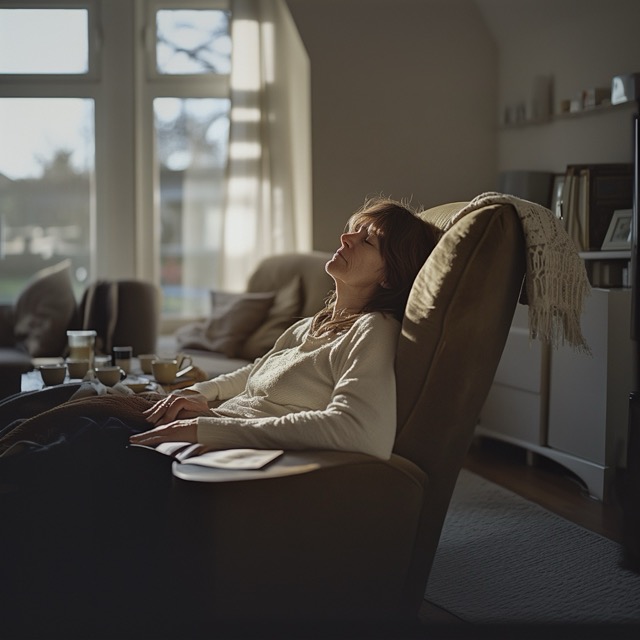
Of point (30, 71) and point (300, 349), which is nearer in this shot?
point (300, 349)

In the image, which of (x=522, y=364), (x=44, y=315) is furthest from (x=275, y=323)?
(x=44, y=315)

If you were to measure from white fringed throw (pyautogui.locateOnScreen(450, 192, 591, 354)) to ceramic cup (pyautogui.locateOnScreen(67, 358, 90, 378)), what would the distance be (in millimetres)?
1489

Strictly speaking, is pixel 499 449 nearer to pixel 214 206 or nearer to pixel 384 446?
pixel 214 206

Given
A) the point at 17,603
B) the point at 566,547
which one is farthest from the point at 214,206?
the point at 17,603

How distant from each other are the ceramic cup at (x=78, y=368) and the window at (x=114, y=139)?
7.67 ft

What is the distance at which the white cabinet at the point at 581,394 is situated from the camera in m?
3.36

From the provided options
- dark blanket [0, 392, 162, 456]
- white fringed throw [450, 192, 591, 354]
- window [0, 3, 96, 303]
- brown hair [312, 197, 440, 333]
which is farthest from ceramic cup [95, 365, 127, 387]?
window [0, 3, 96, 303]

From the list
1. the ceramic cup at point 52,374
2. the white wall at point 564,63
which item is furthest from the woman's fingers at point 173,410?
the white wall at point 564,63

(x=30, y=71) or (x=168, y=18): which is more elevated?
(x=168, y=18)

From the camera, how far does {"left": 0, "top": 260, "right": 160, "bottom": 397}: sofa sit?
14.4 ft

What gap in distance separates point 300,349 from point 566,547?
4.09 feet

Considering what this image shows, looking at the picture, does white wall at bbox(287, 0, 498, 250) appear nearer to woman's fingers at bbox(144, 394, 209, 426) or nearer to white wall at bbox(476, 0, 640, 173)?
white wall at bbox(476, 0, 640, 173)

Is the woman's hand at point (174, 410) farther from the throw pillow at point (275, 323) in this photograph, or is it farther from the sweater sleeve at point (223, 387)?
the throw pillow at point (275, 323)

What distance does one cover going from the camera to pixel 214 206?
536 centimetres
